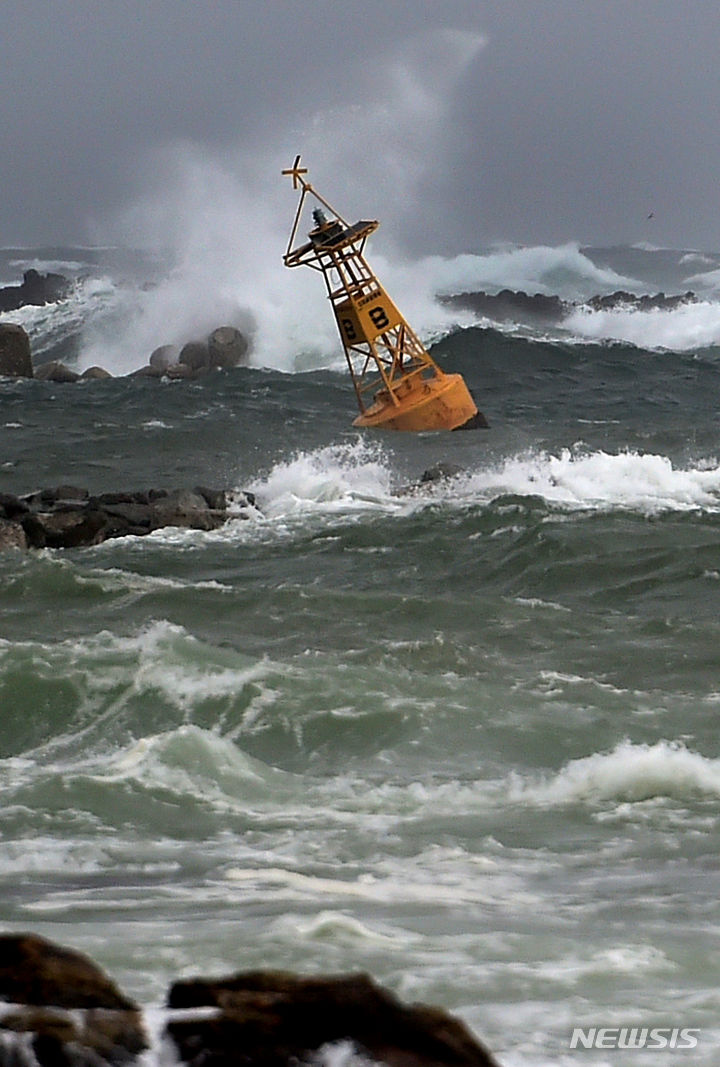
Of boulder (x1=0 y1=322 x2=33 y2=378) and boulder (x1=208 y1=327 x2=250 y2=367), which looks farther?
boulder (x1=208 y1=327 x2=250 y2=367)

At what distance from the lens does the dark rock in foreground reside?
318cm

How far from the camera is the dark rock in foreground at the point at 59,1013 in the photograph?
3.18 meters

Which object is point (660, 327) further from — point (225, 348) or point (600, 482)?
point (600, 482)

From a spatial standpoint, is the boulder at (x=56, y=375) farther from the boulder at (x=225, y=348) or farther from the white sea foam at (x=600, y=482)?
the white sea foam at (x=600, y=482)

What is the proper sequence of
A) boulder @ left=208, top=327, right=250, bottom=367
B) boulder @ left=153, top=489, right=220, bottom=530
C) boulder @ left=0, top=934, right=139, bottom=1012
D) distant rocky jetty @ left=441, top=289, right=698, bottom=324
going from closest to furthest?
boulder @ left=0, top=934, right=139, bottom=1012, boulder @ left=153, top=489, right=220, bottom=530, boulder @ left=208, top=327, right=250, bottom=367, distant rocky jetty @ left=441, top=289, right=698, bottom=324

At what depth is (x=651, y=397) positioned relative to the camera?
34000 millimetres

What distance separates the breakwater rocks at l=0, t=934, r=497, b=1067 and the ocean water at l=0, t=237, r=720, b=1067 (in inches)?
45.5

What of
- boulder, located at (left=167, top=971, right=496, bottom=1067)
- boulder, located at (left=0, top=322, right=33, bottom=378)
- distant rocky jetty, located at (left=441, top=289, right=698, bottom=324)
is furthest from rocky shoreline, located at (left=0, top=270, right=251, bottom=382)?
boulder, located at (left=167, top=971, right=496, bottom=1067)

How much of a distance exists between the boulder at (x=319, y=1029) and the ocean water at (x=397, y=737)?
3.76 ft

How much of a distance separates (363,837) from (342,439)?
19999 mm

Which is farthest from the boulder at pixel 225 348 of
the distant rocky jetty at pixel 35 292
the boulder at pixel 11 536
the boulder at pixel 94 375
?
the boulder at pixel 11 536

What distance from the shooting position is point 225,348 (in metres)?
42.1

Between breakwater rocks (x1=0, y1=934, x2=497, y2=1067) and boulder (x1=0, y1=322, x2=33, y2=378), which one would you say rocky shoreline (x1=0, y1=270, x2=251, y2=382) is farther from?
breakwater rocks (x1=0, y1=934, x2=497, y2=1067)

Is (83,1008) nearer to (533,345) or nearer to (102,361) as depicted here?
(533,345)
